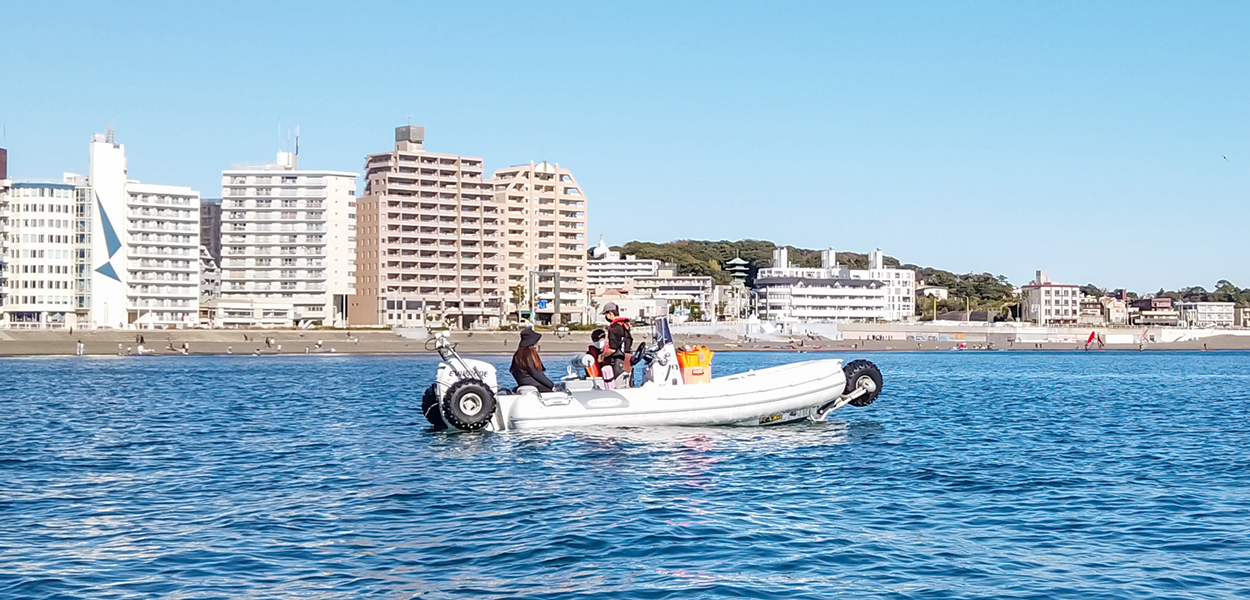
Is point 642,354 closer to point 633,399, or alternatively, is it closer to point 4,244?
point 633,399

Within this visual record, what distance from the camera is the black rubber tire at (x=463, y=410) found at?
2544 cm

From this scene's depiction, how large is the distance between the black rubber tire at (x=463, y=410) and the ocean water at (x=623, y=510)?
0.43 metres

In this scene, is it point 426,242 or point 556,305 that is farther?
point 556,305

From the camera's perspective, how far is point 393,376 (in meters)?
65.9

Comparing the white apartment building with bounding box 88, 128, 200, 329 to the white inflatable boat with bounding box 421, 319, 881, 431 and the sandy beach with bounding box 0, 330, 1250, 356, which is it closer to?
the sandy beach with bounding box 0, 330, 1250, 356

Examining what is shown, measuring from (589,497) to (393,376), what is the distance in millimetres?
49703

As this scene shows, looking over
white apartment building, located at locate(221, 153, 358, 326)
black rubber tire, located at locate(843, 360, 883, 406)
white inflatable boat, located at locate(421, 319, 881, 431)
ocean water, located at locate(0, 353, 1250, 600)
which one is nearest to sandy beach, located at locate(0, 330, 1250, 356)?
white apartment building, located at locate(221, 153, 358, 326)

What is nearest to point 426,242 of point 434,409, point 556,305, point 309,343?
point 556,305

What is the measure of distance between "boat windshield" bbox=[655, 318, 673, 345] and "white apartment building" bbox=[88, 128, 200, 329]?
11885cm

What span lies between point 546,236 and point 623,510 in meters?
159

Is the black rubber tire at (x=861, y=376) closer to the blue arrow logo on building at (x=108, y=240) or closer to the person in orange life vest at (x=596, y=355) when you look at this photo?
the person in orange life vest at (x=596, y=355)

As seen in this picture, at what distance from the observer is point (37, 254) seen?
441ft

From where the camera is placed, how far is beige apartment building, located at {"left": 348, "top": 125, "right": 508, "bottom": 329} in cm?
15488

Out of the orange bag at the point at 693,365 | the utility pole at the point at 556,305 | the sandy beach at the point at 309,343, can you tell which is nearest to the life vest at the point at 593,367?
the orange bag at the point at 693,365
